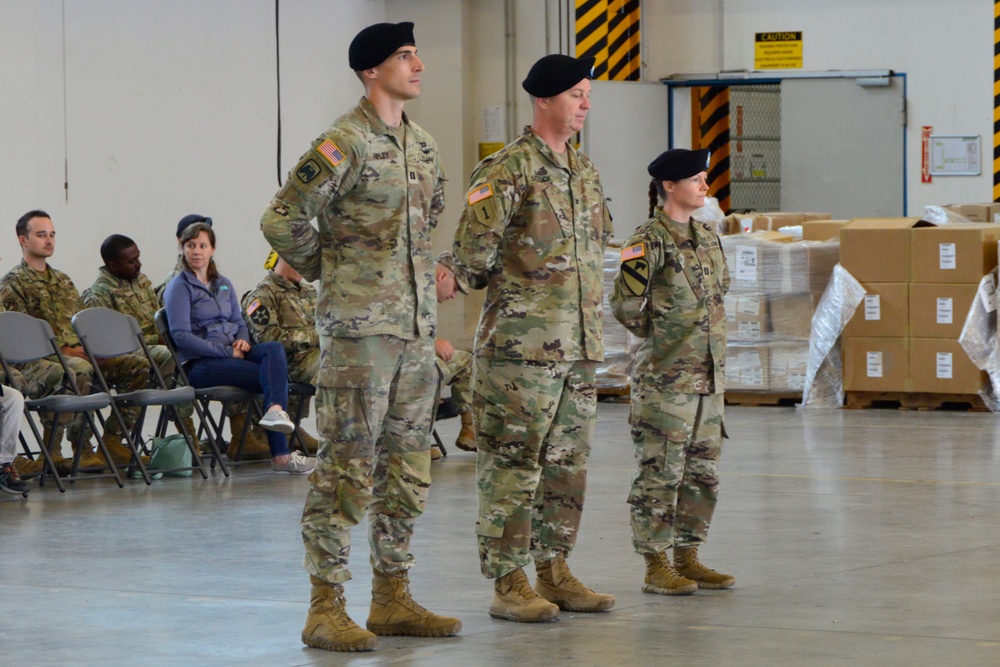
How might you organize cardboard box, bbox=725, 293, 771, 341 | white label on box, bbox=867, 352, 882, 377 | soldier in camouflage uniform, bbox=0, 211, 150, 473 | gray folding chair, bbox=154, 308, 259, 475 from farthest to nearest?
cardboard box, bbox=725, 293, 771, 341
white label on box, bbox=867, 352, 882, 377
soldier in camouflage uniform, bbox=0, 211, 150, 473
gray folding chair, bbox=154, 308, 259, 475

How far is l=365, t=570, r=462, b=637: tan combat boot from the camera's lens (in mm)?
4738

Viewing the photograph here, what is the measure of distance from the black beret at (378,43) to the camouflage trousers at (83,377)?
14.3 feet

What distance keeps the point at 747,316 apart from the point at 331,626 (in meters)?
7.89

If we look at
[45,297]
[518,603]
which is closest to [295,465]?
[45,297]

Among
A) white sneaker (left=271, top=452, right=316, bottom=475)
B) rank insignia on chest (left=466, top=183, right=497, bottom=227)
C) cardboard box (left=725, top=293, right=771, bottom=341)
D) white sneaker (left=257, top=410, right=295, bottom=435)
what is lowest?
white sneaker (left=271, top=452, right=316, bottom=475)

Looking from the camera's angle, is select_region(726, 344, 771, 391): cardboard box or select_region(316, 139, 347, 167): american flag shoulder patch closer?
select_region(316, 139, 347, 167): american flag shoulder patch

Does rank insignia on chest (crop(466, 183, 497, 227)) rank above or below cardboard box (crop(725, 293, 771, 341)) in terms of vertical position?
above

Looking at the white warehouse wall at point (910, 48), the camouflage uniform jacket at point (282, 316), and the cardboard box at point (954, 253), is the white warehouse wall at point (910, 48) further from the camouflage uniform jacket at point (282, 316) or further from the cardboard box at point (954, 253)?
the camouflage uniform jacket at point (282, 316)

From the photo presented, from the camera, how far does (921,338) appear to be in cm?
1148

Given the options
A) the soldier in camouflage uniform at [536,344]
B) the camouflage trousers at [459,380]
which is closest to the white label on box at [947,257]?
the camouflage trousers at [459,380]

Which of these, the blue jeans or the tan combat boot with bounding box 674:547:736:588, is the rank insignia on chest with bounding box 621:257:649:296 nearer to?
the tan combat boot with bounding box 674:547:736:588

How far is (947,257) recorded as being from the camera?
448 inches

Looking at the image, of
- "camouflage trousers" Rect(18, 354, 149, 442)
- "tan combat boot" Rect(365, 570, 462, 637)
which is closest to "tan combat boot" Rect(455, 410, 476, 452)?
"camouflage trousers" Rect(18, 354, 149, 442)

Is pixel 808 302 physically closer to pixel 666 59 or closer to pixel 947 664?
pixel 666 59
